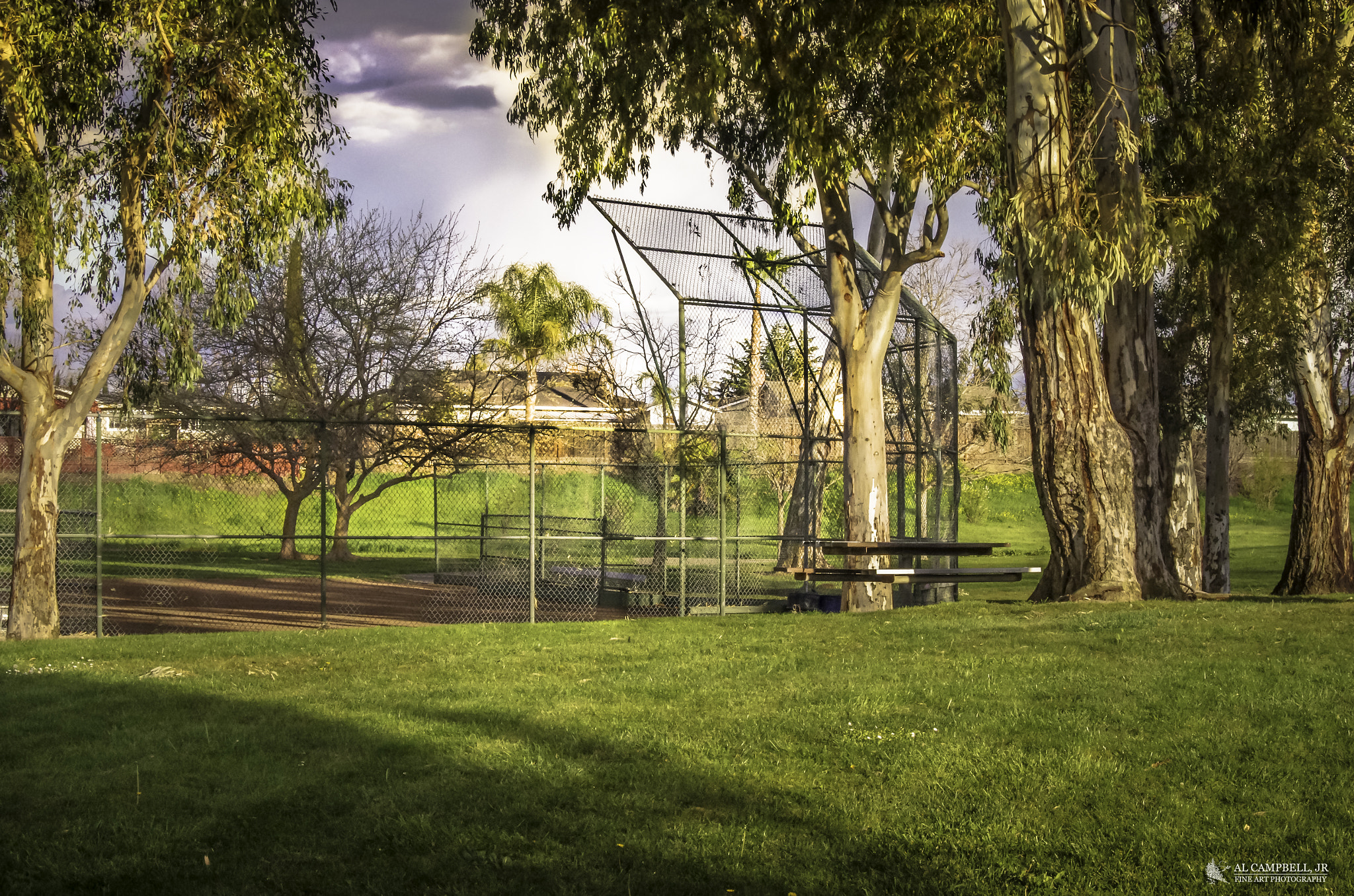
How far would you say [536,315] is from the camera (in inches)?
1138

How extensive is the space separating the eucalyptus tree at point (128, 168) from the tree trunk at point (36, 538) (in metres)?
0.01

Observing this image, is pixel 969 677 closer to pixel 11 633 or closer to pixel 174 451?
pixel 11 633

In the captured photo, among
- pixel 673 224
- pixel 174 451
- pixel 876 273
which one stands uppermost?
pixel 673 224

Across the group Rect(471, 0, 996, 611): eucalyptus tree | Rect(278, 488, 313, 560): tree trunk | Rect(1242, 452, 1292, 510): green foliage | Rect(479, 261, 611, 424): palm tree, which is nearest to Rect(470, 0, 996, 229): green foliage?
Rect(471, 0, 996, 611): eucalyptus tree

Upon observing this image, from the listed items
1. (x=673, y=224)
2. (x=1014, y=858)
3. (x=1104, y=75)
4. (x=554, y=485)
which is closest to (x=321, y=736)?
(x=1014, y=858)

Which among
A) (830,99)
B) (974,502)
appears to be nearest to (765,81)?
A: (830,99)

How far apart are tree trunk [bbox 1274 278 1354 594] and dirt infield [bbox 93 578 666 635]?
10.0 meters

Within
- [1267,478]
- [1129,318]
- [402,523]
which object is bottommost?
[402,523]

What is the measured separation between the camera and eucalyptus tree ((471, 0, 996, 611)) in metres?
13.4

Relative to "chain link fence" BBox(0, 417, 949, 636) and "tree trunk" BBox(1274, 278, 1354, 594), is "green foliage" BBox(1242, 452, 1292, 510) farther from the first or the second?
"tree trunk" BBox(1274, 278, 1354, 594)

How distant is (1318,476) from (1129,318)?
7.48 metres

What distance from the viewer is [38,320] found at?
11938 millimetres

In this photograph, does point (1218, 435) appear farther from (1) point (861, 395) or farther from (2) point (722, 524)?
(2) point (722, 524)

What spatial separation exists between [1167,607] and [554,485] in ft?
53.1
